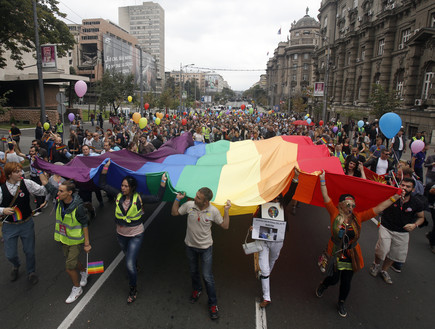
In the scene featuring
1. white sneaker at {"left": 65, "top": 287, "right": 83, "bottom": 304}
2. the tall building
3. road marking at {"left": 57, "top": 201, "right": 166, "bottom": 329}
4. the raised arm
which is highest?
the tall building

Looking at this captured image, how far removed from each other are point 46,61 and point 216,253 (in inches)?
531

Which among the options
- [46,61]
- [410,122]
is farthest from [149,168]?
[410,122]

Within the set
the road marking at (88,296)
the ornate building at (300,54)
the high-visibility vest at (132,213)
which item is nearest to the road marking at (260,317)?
the high-visibility vest at (132,213)

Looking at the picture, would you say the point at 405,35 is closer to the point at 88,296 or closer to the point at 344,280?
the point at 344,280

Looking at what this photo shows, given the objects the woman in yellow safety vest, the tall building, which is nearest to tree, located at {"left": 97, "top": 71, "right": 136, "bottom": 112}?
the woman in yellow safety vest

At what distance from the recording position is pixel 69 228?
4043 millimetres

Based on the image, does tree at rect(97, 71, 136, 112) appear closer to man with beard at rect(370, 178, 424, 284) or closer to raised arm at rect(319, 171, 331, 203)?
raised arm at rect(319, 171, 331, 203)

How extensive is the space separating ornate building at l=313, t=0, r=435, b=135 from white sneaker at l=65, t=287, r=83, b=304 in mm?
23281

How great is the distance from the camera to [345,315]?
4.04 m

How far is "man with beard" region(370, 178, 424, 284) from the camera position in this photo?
14.9ft

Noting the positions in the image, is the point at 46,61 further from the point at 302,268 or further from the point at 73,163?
the point at 302,268

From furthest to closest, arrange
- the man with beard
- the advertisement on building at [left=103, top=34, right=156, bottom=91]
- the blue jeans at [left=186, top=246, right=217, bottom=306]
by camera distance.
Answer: the advertisement on building at [left=103, top=34, right=156, bottom=91] < the man with beard < the blue jeans at [left=186, top=246, right=217, bottom=306]

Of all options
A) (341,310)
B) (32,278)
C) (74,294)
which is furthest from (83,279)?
A: (341,310)

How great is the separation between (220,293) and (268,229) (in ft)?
4.38
